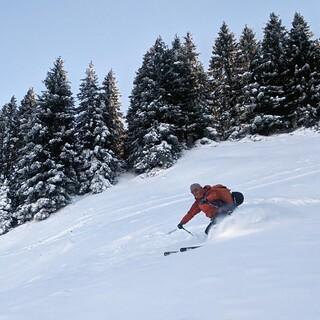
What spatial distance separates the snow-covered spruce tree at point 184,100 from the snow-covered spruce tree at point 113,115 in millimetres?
4957

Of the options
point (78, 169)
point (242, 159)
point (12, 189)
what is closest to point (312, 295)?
point (242, 159)

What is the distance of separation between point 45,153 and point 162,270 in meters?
25.2

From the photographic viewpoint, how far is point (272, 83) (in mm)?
34094

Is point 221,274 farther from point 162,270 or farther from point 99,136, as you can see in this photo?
point 99,136

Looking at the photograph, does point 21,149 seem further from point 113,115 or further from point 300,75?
point 300,75

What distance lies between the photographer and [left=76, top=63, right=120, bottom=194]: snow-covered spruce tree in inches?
1207

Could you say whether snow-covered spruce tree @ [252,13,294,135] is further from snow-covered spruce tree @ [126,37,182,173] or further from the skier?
the skier

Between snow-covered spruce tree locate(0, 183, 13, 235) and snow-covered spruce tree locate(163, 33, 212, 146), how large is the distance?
1399 cm

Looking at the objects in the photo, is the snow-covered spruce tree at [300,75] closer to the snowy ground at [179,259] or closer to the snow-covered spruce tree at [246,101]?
the snow-covered spruce tree at [246,101]

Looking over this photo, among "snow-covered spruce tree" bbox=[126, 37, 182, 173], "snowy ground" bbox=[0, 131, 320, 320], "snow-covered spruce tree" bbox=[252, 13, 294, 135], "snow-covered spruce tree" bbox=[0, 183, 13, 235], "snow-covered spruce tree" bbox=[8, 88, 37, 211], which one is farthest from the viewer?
"snow-covered spruce tree" bbox=[252, 13, 294, 135]

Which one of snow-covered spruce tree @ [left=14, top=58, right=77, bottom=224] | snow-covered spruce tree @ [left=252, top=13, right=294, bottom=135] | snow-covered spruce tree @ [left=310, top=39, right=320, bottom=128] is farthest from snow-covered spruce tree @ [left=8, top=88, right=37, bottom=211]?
snow-covered spruce tree @ [left=310, top=39, right=320, bottom=128]

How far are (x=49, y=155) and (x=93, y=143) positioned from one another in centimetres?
378

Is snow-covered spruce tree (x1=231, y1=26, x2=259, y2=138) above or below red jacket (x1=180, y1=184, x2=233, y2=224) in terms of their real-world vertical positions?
above

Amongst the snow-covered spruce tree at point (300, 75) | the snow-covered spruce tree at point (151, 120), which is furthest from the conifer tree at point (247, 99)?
the snow-covered spruce tree at point (151, 120)
